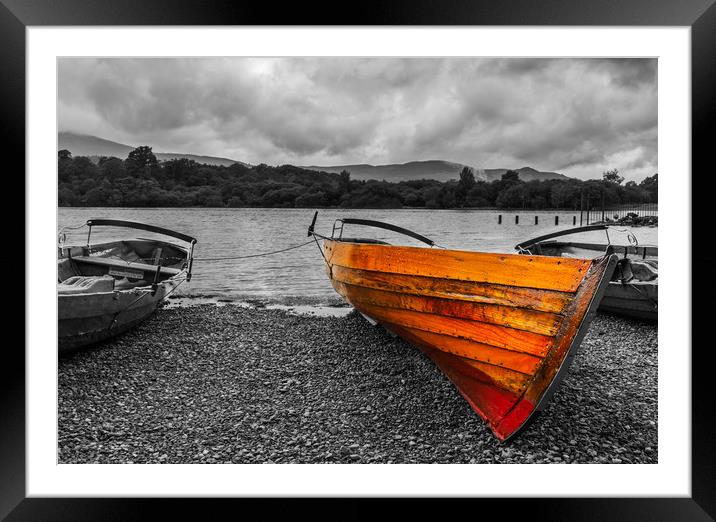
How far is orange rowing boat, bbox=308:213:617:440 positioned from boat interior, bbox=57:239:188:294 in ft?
8.05

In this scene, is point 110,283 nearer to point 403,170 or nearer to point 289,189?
point 289,189

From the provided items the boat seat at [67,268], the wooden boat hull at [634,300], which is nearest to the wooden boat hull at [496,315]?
the wooden boat hull at [634,300]

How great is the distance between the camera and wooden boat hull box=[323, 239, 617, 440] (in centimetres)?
221

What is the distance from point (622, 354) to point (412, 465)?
7.50 ft

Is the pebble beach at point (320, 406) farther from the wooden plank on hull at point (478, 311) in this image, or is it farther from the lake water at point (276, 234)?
the lake water at point (276, 234)

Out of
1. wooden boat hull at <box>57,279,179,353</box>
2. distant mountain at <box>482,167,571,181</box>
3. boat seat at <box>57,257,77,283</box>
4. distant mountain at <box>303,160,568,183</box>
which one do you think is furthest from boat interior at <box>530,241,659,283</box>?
boat seat at <box>57,257,77,283</box>

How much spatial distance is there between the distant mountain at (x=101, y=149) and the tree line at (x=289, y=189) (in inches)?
1.6

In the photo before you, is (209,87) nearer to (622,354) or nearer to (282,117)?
(282,117)

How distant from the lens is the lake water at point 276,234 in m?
4.38

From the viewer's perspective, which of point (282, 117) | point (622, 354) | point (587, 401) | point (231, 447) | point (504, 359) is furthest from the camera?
point (282, 117)

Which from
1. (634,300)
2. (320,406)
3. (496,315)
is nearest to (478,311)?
(496,315)

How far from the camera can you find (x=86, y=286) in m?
3.81
